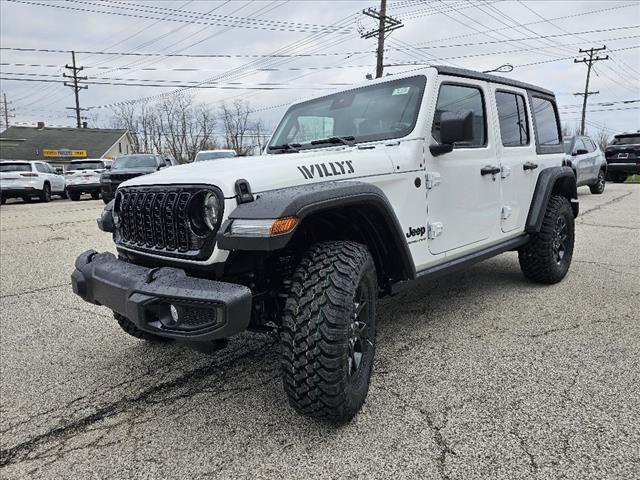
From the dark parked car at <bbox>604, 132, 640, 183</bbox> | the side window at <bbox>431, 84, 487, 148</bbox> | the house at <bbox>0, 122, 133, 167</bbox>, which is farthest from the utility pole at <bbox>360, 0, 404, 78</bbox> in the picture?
the house at <bbox>0, 122, 133, 167</bbox>

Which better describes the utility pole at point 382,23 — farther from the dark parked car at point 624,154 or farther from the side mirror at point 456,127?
the side mirror at point 456,127

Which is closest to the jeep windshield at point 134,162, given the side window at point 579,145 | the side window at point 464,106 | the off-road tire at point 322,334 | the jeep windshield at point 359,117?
the side window at point 579,145

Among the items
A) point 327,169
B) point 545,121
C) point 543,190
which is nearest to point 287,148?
point 327,169

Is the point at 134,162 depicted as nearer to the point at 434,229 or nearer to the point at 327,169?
the point at 434,229

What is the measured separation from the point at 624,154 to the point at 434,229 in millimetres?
17814

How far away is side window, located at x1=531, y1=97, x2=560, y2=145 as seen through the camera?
4727 millimetres

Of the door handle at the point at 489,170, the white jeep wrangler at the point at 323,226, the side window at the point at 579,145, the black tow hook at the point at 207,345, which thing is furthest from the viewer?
the side window at the point at 579,145

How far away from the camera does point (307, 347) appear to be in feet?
7.41

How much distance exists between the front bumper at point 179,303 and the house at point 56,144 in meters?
46.9

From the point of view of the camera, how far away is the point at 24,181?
694 inches

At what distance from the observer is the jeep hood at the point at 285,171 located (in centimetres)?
239

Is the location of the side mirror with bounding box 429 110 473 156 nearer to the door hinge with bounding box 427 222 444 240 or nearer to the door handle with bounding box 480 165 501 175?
the door hinge with bounding box 427 222 444 240

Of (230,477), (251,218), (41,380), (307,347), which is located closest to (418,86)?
(251,218)

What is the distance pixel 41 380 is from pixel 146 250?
1.28 metres
